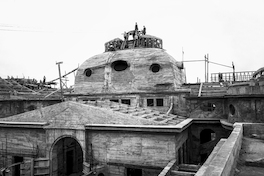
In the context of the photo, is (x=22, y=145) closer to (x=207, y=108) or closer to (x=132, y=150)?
(x=132, y=150)

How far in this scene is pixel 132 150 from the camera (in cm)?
1377

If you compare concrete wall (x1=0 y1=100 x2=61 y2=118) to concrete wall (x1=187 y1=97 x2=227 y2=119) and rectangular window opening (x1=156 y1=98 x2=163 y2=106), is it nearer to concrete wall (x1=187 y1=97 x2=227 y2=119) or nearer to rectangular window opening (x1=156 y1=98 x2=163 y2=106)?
rectangular window opening (x1=156 y1=98 x2=163 y2=106)

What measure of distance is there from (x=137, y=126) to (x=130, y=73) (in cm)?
1191

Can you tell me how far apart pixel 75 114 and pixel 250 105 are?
1324cm

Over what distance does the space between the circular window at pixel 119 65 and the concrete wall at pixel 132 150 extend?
489 inches

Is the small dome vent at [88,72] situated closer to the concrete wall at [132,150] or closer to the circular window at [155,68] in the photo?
the circular window at [155,68]

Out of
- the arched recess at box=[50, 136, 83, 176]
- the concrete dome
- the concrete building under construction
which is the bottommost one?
the arched recess at box=[50, 136, 83, 176]

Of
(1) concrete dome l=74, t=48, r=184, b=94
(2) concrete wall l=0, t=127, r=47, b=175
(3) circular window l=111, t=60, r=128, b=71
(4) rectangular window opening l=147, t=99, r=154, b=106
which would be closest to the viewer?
(2) concrete wall l=0, t=127, r=47, b=175

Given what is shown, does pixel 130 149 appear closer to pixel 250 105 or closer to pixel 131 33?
pixel 250 105

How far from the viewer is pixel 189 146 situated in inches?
788

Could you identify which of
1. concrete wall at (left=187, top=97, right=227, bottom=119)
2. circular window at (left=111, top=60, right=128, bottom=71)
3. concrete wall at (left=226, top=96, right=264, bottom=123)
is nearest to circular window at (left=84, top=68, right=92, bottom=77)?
circular window at (left=111, top=60, right=128, bottom=71)

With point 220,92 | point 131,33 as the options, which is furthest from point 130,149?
point 131,33

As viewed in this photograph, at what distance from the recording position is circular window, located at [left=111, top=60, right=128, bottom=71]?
25786 millimetres

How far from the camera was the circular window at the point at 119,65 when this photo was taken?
2579 centimetres
